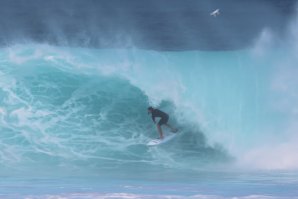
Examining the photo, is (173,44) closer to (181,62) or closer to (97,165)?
(181,62)

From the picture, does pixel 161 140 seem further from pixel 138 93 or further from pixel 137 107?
pixel 138 93

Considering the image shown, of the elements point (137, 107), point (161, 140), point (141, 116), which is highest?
point (137, 107)

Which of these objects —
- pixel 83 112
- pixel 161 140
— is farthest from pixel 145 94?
pixel 161 140

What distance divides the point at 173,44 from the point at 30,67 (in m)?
4.89

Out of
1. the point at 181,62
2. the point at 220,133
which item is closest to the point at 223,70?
the point at 181,62

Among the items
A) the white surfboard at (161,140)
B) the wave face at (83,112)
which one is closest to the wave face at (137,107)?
the wave face at (83,112)

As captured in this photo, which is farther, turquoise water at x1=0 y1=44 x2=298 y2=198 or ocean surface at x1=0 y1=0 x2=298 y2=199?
turquoise water at x1=0 y1=44 x2=298 y2=198

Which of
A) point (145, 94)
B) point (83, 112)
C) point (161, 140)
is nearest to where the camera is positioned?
point (161, 140)

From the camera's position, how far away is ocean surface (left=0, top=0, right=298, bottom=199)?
1144 centimetres

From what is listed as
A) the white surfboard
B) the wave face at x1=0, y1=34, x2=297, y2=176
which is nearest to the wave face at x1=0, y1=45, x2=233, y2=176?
the wave face at x1=0, y1=34, x2=297, y2=176

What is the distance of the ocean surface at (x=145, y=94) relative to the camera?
450 inches

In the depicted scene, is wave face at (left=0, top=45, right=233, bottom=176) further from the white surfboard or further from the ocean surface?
the white surfboard

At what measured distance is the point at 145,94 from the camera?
51.1 feet

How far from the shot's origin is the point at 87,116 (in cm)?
1465
